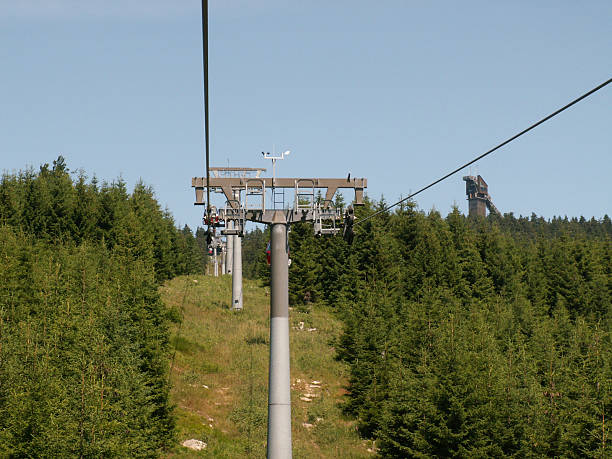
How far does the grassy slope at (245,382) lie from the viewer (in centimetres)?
4250

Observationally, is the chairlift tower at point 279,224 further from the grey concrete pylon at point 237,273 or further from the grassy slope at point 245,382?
the grey concrete pylon at point 237,273

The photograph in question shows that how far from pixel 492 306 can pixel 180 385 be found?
39718 millimetres

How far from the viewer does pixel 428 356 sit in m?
44.6

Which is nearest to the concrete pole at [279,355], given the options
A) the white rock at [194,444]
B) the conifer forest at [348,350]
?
the conifer forest at [348,350]

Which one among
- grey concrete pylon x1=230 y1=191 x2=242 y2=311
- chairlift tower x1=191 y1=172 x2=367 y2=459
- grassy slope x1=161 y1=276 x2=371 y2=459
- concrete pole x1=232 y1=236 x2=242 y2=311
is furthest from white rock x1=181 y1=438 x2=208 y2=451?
concrete pole x1=232 y1=236 x2=242 y2=311

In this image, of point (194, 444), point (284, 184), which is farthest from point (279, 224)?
point (194, 444)

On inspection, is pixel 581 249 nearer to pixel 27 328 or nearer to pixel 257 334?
pixel 257 334

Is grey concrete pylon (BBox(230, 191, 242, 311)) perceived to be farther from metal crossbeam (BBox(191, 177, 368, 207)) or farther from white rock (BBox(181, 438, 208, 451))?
metal crossbeam (BBox(191, 177, 368, 207))

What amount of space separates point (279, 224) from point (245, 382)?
3030 centimetres

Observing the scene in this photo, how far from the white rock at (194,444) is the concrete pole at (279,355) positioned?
62.0 feet

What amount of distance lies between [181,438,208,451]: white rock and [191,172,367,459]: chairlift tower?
18837 millimetres

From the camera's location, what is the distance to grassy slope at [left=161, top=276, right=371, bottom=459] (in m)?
42.5

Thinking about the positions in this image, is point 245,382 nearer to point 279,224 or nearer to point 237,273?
point 237,273

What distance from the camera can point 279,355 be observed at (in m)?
23.4
